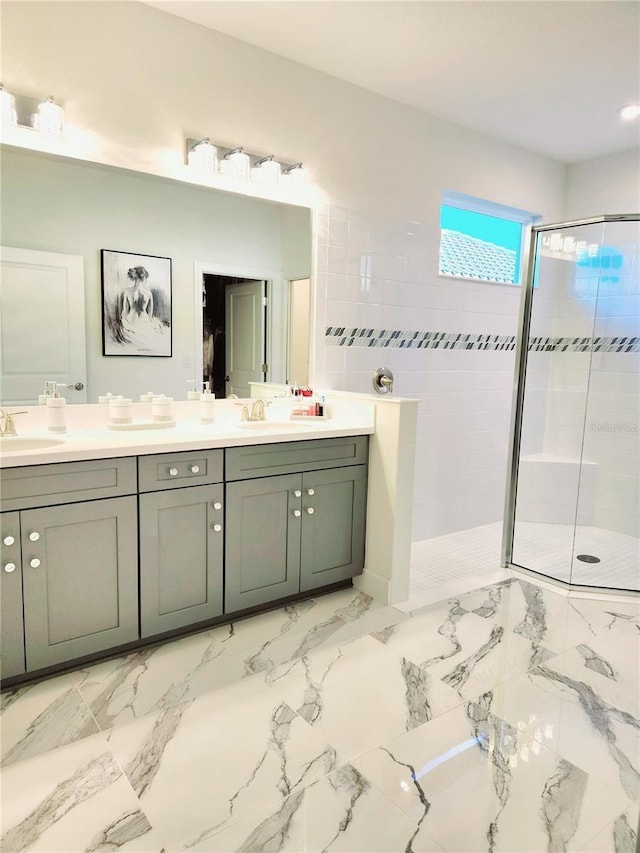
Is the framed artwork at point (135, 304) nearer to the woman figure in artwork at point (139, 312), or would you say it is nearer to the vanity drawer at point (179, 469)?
the woman figure in artwork at point (139, 312)

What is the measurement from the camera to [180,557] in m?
2.28

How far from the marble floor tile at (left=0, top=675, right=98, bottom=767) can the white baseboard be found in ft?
4.65

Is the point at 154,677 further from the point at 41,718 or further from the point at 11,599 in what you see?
the point at 11,599

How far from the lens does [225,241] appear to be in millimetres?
2826

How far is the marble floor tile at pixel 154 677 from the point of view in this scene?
76.3 inches

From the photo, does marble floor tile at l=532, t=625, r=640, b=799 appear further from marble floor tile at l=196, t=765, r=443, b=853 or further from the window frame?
the window frame

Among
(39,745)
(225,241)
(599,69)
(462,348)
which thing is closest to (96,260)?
(225,241)

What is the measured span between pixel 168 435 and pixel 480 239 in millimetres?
2822

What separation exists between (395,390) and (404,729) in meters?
2.10

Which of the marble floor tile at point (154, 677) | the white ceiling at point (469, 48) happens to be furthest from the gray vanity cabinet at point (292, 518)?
the white ceiling at point (469, 48)

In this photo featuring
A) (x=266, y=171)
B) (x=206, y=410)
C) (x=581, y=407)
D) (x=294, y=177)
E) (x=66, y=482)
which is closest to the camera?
(x=66, y=482)

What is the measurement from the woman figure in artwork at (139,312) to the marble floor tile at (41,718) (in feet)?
4.70

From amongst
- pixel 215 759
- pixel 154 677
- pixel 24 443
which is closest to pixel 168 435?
pixel 24 443

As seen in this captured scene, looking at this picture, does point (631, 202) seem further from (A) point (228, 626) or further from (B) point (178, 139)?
(A) point (228, 626)
